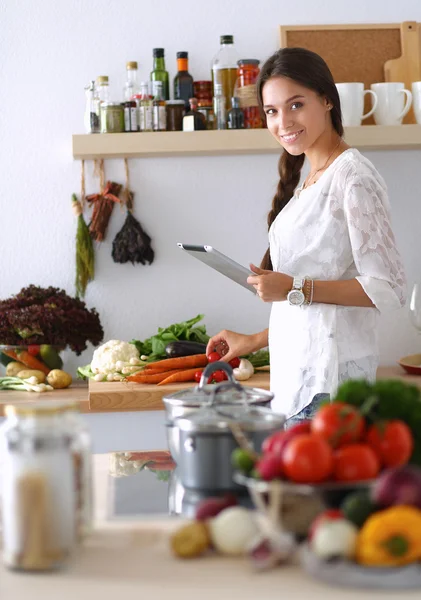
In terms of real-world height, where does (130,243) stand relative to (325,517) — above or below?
above

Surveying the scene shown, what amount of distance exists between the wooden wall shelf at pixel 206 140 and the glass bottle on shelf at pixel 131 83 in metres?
0.17

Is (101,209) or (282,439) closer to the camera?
(282,439)

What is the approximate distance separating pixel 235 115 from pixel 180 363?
86cm

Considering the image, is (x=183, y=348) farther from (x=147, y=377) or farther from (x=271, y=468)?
(x=271, y=468)

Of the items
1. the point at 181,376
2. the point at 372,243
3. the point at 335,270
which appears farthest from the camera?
the point at 181,376

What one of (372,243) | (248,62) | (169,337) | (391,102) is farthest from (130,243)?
(372,243)

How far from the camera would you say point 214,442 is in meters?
1.26

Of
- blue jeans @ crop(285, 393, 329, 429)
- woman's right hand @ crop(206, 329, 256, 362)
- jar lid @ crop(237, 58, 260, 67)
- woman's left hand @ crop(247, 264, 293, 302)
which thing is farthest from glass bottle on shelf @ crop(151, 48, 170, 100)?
blue jeans @ crop(285, 393, 329, 429)

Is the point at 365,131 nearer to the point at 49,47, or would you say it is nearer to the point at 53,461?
the point at 49,47

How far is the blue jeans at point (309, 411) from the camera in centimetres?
212

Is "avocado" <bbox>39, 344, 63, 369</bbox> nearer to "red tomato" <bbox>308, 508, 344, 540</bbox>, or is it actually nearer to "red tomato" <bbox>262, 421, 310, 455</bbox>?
"red tomato" <bbox>262, 421, 310, 455</bbox>

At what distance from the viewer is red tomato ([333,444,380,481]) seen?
1.03 metres

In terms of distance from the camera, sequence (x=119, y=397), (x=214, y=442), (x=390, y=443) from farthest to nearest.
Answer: (x=119, y=397)
(x=214, y=442)
(x=390, y=443)

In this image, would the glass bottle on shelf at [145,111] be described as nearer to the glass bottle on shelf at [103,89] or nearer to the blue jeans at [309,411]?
the glass bottle on shelf at [103,89]
